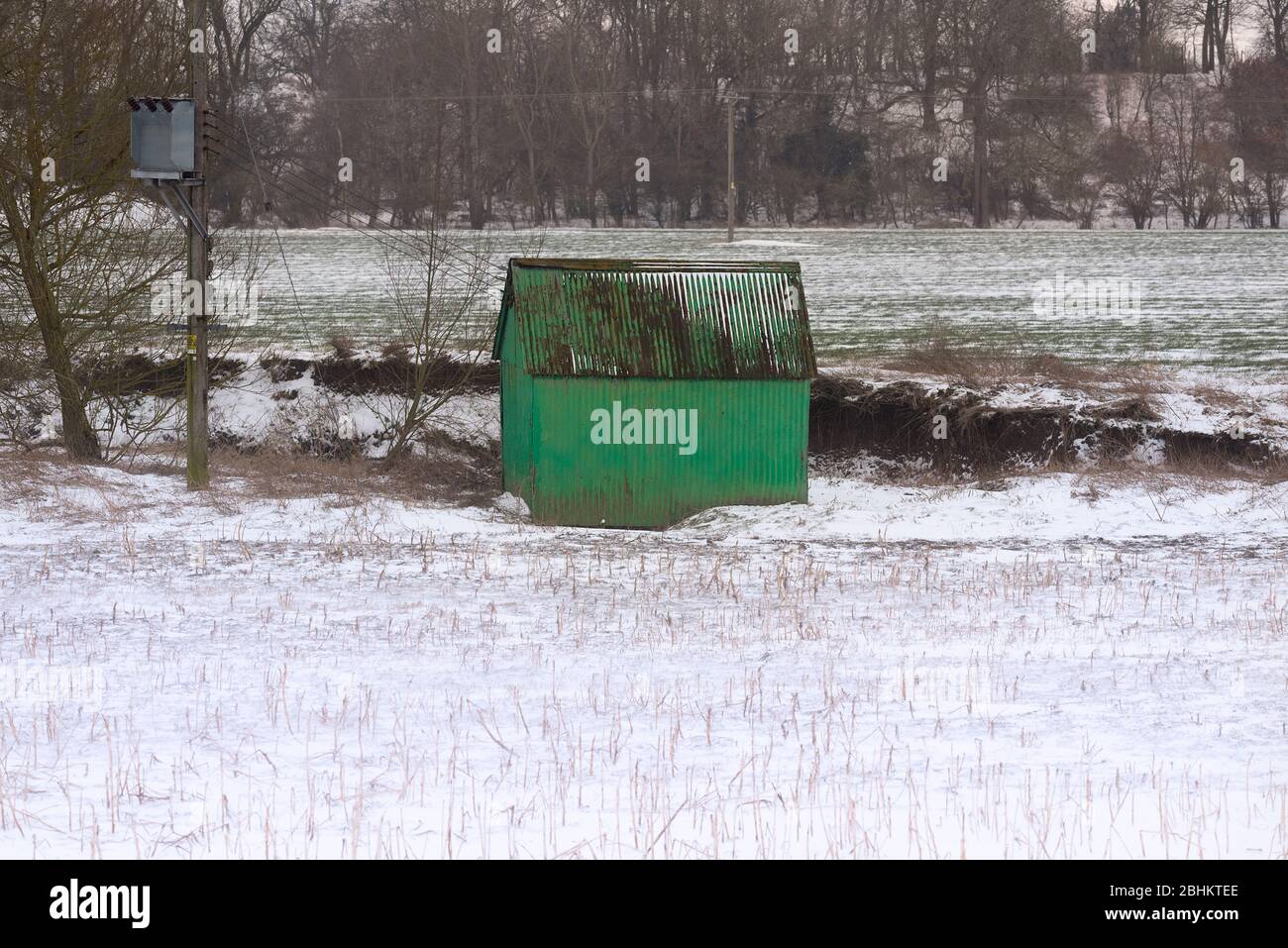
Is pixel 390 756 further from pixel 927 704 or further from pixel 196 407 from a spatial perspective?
pixel 196 407

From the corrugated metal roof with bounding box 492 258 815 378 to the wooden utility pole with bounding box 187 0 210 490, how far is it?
433 centimetres

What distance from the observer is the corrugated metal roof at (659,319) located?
2066 centimetres

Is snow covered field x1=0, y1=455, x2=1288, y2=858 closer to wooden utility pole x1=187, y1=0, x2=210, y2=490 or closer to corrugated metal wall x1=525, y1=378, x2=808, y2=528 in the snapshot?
wooden utility pole x1=187, y1=0, x2=210, y2=490

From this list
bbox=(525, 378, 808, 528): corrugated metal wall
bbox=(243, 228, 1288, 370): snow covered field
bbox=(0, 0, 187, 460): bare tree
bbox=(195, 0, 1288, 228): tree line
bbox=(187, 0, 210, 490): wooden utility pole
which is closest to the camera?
bbox=(187, 0, 210, 490): wooden utility pole

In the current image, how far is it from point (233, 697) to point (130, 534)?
7.49m

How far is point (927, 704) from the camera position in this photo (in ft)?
33.5

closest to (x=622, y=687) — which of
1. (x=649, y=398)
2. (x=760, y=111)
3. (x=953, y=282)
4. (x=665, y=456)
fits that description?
(x=665, y=456)

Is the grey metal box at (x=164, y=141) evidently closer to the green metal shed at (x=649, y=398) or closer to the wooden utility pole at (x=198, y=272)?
the wooden utility pole at (x=198, y=272)

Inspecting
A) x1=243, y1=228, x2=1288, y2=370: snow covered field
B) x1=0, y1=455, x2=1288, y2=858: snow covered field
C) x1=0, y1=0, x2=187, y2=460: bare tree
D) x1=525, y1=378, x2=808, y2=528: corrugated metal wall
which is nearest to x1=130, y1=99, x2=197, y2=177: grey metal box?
x1=0, y1=0, x2=187, y2=460: bare tree

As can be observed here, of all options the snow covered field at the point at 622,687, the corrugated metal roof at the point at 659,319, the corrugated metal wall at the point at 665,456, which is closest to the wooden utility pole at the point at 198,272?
the snow covered field at the point at 622,687

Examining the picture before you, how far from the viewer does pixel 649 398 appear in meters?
20.7

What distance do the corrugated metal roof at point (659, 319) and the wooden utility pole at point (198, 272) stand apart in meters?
4.33

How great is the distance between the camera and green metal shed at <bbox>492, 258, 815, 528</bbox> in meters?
20.6
